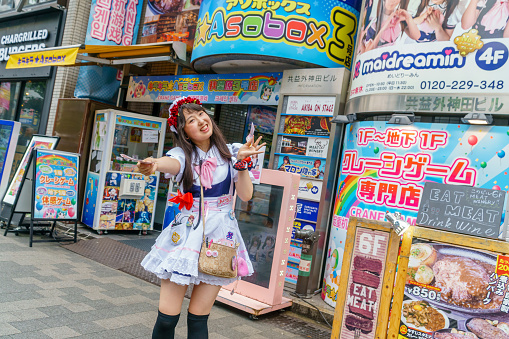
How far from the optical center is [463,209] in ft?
9.30

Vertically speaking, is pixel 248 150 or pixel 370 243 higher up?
pixel 248 150

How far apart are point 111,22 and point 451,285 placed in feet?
30.7

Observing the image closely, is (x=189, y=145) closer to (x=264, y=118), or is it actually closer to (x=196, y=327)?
(x=196, y=327)

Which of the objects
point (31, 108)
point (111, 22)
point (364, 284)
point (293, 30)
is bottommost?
point (364, 284)

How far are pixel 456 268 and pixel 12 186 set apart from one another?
23.2 ft

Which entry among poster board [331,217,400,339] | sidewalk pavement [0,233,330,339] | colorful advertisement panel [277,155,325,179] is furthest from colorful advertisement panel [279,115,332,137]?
poster board [331,217,400,339]

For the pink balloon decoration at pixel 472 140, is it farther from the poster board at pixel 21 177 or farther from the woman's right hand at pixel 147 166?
the poster board at pixel 21 177

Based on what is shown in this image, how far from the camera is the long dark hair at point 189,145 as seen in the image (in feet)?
8.75

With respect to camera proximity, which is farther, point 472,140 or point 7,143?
point 7,143

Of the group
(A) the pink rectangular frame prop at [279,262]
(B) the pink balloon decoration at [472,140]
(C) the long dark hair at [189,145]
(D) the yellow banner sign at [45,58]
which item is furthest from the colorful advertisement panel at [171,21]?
(C) the long dark hair at [189,145]

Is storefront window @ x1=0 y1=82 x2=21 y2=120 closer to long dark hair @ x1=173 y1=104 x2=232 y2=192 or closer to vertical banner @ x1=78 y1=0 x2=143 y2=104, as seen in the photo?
vertical banner @ x1=78 y1=0 x2=143 y2=104

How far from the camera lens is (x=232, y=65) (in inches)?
281

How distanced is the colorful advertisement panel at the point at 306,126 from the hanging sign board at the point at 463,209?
2931mm

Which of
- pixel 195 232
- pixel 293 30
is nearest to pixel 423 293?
pixel 195 232
